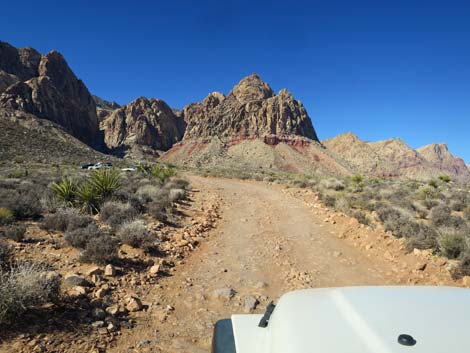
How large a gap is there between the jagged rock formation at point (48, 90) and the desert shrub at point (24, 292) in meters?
91.1

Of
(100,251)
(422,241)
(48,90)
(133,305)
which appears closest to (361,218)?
(422,241)

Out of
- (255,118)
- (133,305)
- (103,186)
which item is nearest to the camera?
(133,305)

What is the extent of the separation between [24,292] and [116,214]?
462cm

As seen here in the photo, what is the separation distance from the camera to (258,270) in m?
6.45

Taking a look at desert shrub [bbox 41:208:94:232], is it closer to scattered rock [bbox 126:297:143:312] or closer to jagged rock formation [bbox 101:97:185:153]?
scattered rock [bbox 126:297:143:312]

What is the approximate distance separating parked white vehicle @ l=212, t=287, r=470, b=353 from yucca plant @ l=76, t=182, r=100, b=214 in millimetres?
8750

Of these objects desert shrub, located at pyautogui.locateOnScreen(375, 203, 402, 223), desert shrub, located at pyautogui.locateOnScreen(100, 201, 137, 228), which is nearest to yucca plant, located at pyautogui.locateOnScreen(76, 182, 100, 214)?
desert shrub, located at pyautogui.locateOnScreen(100, 201, 137, 228)

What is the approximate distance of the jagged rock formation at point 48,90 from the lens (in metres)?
80.6

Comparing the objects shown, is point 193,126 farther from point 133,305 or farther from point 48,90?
point 133,305

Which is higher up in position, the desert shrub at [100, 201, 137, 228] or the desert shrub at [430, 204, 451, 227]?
the desert shrub at [430, 204, 451, 227]

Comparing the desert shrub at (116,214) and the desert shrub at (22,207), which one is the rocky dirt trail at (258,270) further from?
the desert shrub at (22,207)

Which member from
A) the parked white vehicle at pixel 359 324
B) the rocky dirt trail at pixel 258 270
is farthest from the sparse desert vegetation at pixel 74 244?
the parked white vehicle at pixel 359 324

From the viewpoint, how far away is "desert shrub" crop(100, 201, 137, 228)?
26.1 ft

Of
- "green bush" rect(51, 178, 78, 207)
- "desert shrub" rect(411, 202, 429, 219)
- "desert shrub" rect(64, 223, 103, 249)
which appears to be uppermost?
"desert shrub" rect(411, 202, 429, 219)
